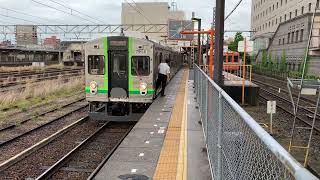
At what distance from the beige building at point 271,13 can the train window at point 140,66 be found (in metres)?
37.8

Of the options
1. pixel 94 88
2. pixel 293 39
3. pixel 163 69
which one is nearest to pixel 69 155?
pixel 94 88

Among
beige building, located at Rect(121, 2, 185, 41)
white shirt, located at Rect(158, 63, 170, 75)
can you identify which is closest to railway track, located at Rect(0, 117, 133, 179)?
white shirt, located at Rect(158, 63, 170, 75)

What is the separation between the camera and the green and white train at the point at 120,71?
45.7ft

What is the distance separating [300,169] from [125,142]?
7.25 metres

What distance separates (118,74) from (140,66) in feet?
2.69

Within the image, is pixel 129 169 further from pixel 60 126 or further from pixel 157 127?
pixel 60 126

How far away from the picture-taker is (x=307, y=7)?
52500 mm

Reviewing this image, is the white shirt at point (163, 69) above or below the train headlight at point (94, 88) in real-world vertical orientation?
above

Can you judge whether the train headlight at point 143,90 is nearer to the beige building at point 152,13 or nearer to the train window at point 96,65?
the train window at point 96,65

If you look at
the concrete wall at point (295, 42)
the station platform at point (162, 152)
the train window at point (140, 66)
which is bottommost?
the station platform at point (162, 152)

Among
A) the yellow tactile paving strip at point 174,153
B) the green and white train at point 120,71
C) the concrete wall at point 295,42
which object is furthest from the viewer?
the concrete wall at point 295,42

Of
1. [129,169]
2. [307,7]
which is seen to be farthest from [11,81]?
[307,7]

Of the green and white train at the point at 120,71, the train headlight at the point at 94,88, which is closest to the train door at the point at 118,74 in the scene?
the green and white train at the point at 120,71

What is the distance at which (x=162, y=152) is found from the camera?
25.4 ft
